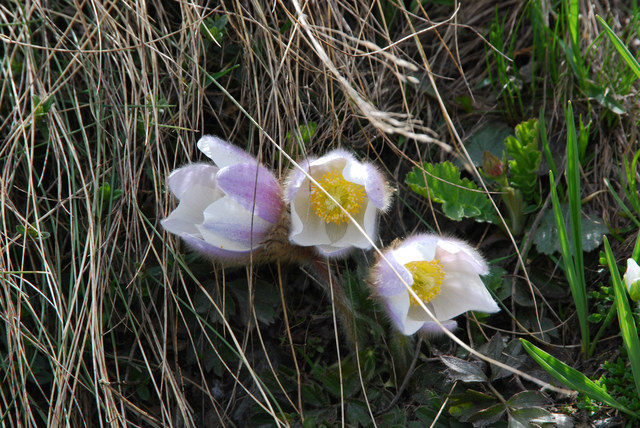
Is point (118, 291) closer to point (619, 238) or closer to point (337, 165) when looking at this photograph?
point (337, 165)

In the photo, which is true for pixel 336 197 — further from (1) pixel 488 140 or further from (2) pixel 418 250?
(1) pixel 488 140

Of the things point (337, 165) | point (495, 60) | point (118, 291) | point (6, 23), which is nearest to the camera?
point (337, 165)

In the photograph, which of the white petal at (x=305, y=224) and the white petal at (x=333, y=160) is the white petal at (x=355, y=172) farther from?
the white petal at (x=305, y=224)

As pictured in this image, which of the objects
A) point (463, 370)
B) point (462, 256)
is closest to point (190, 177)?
point (462, 256)

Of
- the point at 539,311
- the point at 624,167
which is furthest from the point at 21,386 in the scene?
the point at 624,167

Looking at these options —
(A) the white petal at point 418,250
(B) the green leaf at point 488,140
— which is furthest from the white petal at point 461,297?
(B) the green leaf at point 488,140

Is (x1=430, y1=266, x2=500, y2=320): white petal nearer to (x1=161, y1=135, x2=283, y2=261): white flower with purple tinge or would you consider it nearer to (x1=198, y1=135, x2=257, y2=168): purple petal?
(x1=161, y1=135, x2=283, y2=261): white flower with purple tinge
